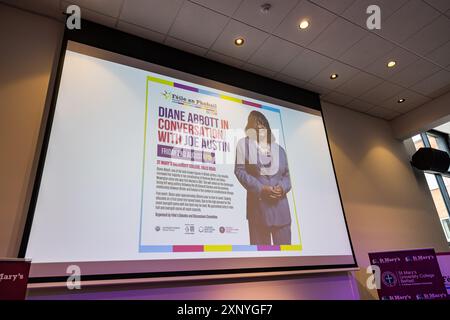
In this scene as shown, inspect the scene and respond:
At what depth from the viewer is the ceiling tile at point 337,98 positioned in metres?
3.83

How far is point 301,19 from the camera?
2.62 metres

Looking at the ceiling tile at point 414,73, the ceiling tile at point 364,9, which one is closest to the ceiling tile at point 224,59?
the ceiling tile at point 364,9

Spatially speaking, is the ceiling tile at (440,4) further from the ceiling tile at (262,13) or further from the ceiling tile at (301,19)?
the ceiling tile at (262,13)

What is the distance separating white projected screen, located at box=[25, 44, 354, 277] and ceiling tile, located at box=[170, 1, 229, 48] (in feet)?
1.30

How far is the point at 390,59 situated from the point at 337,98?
819mm

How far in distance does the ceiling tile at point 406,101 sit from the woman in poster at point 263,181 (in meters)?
2.32

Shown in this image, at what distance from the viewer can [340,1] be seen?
97.6 inches

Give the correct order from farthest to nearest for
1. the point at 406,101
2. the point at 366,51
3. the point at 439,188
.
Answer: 1. the point at 439,188
2. the point at 406,101
3. the point at 366,51

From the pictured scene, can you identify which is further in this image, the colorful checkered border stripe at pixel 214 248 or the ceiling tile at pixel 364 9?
the ceiling tile at pixel 364 9

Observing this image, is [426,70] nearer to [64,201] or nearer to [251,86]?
[251,86]

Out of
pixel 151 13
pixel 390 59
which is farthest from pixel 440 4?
pixel 151 13

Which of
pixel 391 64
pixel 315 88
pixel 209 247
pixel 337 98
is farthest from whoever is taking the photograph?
pixel 337 98

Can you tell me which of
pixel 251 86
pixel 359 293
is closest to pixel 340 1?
pixel 251 86

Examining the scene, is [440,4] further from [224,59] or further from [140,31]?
[140,31]
